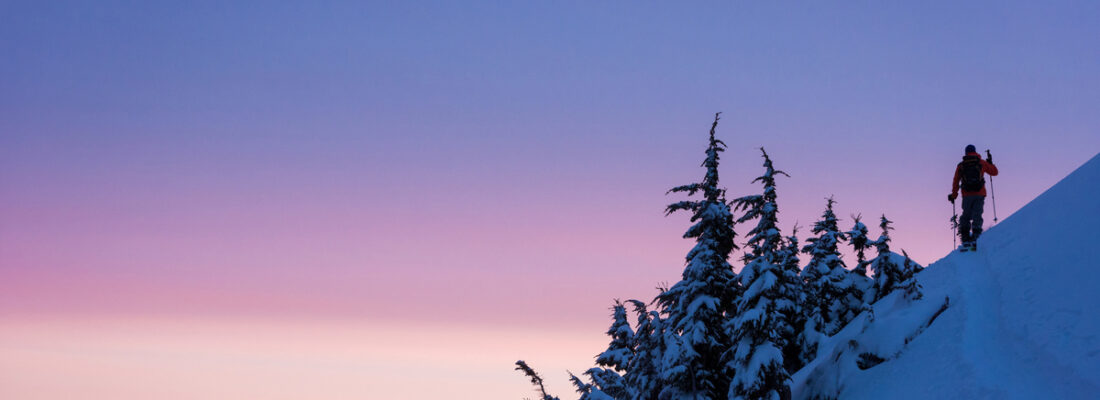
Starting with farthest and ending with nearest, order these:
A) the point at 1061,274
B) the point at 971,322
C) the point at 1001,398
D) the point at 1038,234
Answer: the point at 1038,234, the point at 971,322, the point at 1061,274, the point at 1001,398

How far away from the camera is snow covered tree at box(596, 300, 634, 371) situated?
3831cm

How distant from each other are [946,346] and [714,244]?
8.33m

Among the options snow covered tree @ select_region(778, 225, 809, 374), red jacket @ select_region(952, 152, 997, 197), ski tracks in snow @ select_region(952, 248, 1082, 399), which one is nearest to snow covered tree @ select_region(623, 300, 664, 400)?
snow covered tree @ select_region(778, 225, 809, 374)

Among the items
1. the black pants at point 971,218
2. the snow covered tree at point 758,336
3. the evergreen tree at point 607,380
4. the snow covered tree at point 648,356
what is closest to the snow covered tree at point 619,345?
the evergreen tree at point 607,380

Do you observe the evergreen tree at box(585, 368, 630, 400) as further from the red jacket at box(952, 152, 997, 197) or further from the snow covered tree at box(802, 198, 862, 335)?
the red jacket at box(952, 152, 997, 197)

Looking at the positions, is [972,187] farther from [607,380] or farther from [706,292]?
[607,380]

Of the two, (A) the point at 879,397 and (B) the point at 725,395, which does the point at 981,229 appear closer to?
(A) the point at 879,397

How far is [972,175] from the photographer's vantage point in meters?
27.5

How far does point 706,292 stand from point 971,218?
10.3 meters

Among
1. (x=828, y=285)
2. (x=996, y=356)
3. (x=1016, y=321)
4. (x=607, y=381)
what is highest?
(x=828, y=285)

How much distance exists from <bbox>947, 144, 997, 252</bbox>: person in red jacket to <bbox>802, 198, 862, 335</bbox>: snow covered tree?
631 centimetres

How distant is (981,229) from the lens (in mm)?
28797

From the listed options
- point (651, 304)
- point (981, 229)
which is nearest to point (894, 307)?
point (981, 229)

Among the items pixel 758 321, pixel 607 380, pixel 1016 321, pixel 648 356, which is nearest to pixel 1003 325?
pixel 1016 321
